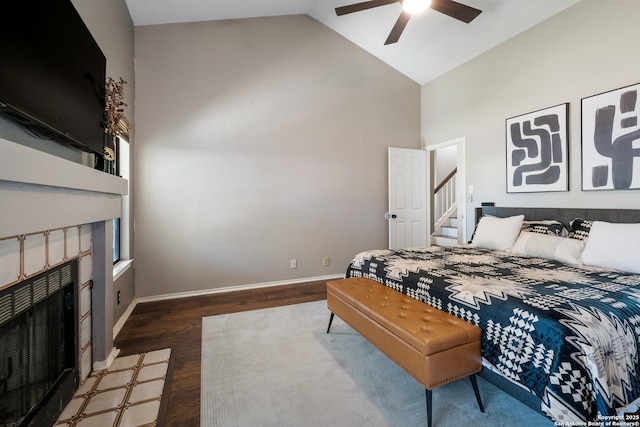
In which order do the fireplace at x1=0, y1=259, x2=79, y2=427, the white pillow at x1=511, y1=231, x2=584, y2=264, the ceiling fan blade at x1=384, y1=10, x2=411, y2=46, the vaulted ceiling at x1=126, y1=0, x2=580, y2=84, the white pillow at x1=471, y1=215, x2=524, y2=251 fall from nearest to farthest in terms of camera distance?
the fireplace at x1=0, y1=259, x2=79, y2=427, the white pillow at x1=511, y1=231, x2=584, y2=264, the ceiling fan blade at x1=384, y1=10, x2=411, y2=46, the white pillow at x1=471, y1=215, x2=524, y2=251, the vaulted ceiling at x1=126, y1=0, x2=580, y2=84

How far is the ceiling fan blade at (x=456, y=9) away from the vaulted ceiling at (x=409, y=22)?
784 mm

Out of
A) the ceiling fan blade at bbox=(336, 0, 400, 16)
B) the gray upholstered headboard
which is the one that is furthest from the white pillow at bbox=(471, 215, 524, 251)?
the ceiling fan blade at bbox=(336, 0, 400, 16)

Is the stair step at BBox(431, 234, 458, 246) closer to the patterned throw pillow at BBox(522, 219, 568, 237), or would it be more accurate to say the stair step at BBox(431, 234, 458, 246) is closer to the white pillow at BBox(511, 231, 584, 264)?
the patterned throw pillow at BBox(522, 219, 568, 237)

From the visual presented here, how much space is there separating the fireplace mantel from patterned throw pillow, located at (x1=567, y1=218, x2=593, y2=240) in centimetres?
361

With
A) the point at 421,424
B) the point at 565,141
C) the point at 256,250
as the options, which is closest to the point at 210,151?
the point at 256,250

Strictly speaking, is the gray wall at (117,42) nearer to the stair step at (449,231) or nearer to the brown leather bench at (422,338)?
the brown leather bench at (422,338)

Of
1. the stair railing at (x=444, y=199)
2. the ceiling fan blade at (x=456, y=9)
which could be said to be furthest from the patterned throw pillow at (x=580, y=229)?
the stair railing at (x=444, y=199)

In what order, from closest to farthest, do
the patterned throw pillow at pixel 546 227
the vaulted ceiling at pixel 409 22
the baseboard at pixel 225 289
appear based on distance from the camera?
1. the patterned throw pillow at pixel 546 227
2. the vaulted ceiling at pixel 409 22
3. the baseboard at pixel 225 289

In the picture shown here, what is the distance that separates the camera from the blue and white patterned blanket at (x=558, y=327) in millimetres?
1207

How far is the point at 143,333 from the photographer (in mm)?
2639

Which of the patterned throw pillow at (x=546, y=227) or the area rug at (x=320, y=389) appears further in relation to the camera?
the patterned throw pillow at (x=546, y=227)

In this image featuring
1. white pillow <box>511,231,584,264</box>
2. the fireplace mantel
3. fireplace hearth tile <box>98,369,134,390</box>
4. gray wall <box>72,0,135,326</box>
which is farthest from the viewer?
white pillow <box>511,231,584,264</box>

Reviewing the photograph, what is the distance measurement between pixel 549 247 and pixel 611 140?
113 cm

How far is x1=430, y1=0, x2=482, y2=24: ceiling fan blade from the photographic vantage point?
2.51m
